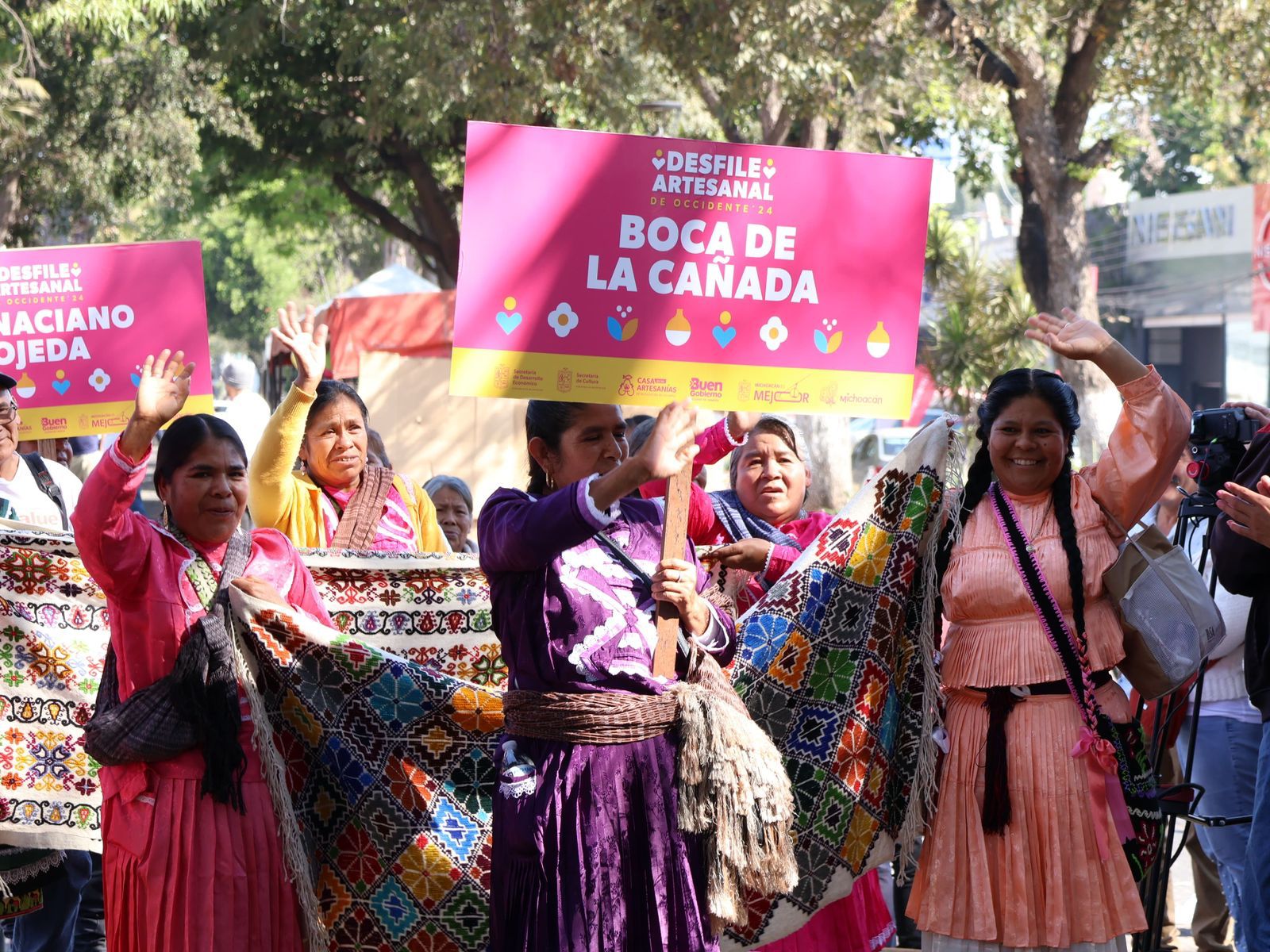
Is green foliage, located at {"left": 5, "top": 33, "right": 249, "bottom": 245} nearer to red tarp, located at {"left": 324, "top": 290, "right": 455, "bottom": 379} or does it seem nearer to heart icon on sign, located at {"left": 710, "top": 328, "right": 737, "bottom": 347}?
red tarp, located at {"left": 324, "top": 290, "right": 455, "bottom": 379}

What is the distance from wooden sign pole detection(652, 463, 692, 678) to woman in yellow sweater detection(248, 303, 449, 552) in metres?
1.90

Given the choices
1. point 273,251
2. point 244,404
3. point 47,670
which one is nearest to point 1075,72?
point 244,404

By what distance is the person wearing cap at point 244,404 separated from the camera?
998 cm

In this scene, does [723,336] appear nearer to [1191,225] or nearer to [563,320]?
[563,320]

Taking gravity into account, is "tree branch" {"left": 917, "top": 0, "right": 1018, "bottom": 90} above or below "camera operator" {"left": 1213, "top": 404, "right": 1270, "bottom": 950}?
above

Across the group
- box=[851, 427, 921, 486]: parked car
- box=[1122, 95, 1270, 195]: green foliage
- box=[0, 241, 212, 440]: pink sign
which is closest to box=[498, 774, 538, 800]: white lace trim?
box=[0, 241, 212, 440]: pink sign

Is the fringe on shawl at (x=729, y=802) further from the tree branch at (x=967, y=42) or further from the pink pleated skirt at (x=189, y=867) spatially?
the tree branch at (x=967, y=42)

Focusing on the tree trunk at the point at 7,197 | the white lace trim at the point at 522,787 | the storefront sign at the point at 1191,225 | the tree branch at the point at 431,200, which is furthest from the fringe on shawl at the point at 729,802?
the storefront sign at the point at 1191,225

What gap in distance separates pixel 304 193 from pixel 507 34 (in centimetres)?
1208

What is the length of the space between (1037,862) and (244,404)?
23.6ft

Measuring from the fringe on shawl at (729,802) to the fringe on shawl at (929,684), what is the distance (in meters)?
0.84

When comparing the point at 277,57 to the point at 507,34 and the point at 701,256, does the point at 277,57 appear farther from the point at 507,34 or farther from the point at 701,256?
the point at 701,256

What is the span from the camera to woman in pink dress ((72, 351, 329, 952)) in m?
3.98

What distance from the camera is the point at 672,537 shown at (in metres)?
3.53
